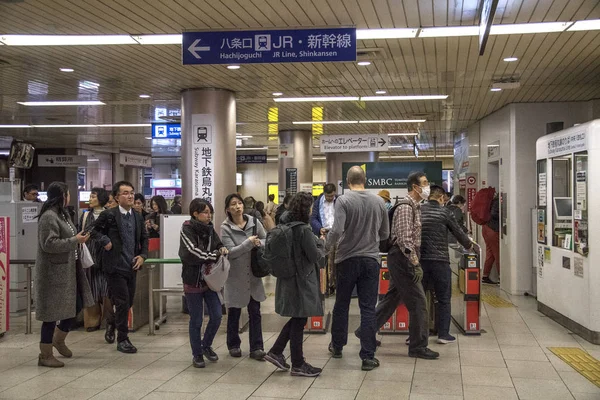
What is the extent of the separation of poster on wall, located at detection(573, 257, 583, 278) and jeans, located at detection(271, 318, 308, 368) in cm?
342

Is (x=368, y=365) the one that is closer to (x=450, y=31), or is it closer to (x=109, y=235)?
(x=109, y=235)

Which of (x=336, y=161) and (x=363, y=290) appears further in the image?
(x=336, y=161)

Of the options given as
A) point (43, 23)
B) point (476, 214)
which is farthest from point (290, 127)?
point (43, 23)

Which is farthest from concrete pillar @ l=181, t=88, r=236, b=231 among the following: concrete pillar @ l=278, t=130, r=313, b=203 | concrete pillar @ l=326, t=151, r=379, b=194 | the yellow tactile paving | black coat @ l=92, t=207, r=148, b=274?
concrete pillar @ l=326, t=151, r=379, b=194

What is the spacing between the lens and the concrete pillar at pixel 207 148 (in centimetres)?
1016

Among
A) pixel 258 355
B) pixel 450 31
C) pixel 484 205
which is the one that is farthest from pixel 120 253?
pixel 484 205

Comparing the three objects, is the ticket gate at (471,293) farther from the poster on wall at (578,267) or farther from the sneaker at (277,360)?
the sneaker at (277,360)

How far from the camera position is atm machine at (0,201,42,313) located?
363 inches

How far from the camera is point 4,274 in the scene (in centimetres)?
758

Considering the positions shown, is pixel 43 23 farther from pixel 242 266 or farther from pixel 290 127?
pixel 290 127

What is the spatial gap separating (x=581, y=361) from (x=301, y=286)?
9.34 feet

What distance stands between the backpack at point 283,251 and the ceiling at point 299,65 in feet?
7.18

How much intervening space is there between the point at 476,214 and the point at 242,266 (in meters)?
7.27

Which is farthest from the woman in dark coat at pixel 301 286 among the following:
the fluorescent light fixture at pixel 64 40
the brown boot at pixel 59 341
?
the fluorescent light fixture at pixel 64 40
